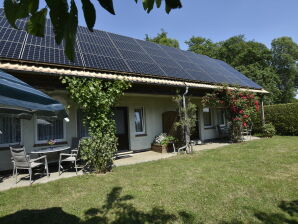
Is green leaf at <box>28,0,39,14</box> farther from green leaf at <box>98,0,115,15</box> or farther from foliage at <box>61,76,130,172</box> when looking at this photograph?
foliage at <box>61,76,130,172</box>

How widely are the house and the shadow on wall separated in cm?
332

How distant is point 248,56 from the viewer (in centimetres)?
3547

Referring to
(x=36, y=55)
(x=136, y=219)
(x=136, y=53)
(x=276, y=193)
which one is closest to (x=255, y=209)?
(x=276, y=193)

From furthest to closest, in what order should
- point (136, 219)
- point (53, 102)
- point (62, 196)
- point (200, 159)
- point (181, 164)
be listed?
1. point (200, 159)
2. point (181, 164)
3. point (62, 196)
4. point (136, 219)
5. point (53, 102)

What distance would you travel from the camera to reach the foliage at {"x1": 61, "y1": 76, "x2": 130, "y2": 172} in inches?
245

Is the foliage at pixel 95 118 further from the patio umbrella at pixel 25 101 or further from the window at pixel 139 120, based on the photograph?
the patio umbrella at pixel 25 101

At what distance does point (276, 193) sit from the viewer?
420cm

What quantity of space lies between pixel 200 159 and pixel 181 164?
3.49 feet

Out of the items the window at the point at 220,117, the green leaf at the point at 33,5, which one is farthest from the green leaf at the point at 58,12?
the window at the point at 220,117

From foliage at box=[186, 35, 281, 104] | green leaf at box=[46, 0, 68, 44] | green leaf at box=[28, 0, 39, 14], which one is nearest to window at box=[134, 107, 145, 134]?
green leaf at box=[28, 0, 39, 14]

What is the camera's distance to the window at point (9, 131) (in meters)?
6.83

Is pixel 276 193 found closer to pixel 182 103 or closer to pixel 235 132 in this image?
pixel 182 103

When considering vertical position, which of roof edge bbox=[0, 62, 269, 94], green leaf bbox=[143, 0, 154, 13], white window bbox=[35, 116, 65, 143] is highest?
roof edge bbox=[0, 62, 269, 94]

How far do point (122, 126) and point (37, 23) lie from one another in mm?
9032
